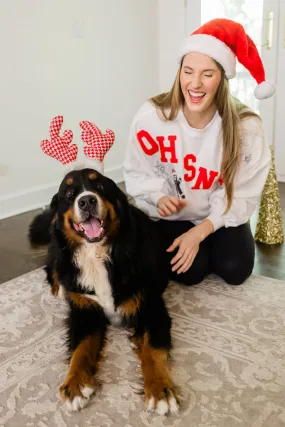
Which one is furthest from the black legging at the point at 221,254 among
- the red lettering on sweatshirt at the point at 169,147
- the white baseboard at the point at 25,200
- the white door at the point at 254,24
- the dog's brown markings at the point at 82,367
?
the white door at the point at 254,24

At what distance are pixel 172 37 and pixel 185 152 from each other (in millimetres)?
3054

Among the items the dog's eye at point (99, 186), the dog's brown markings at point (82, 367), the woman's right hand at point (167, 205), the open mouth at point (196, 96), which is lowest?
the dog's brown markings at point (82, 367)

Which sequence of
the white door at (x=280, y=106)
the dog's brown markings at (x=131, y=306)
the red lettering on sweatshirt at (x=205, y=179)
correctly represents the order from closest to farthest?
the dog's brown markings at (x=131, y=306) < the red lettering on sweatshirt at (x=205, y=179) < the white door at (x=280, y=106)

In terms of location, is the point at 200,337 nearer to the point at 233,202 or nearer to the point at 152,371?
the point at 152,371

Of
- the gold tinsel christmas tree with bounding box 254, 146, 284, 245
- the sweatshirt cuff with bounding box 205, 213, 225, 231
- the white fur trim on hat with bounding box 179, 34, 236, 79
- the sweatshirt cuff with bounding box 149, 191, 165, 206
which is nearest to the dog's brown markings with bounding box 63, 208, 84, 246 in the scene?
the sweatshirt cuff with bounding box 149, 191, 165, 206

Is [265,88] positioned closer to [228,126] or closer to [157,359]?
[228,126]

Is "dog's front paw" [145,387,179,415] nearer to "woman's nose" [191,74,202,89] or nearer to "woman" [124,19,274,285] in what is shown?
"woman" [124,19,274,285]

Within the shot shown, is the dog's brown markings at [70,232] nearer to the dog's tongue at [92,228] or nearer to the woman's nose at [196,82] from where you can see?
the dog's tongue at [92,228]

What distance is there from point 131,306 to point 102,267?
0.19m

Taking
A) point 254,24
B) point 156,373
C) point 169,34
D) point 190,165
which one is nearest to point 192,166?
point 190,165

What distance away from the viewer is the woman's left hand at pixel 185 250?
1977mm

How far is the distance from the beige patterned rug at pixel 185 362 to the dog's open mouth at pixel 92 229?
1.40 feet

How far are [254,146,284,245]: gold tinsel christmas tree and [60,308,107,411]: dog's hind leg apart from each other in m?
1.37

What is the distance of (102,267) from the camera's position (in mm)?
1729
